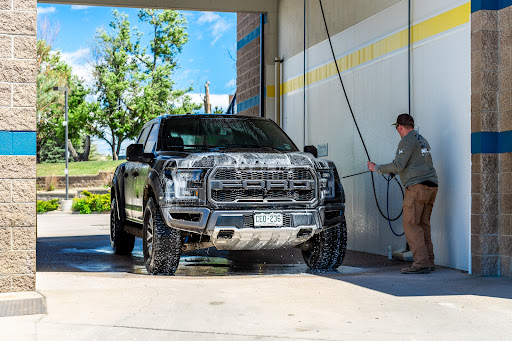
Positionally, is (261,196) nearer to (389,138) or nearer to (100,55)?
(389,138)

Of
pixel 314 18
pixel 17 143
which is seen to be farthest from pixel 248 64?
pixel 17 143

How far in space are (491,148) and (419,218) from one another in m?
1.32

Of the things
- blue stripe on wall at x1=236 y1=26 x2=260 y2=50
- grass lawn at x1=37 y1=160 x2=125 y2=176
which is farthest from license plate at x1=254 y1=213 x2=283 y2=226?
grass lawn at x1=37 y1=160 x2=125 y2=176

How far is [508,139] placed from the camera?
9.11 meters

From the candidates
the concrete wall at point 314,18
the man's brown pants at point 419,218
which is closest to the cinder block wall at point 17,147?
the man's brown pants at point 419,218

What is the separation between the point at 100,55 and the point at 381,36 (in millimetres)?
45254

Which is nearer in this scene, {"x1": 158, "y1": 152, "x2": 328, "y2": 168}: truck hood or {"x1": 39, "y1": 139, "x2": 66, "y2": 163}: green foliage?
{"x1": 158, "y1": 152, "x2": 328, "y2": 168}: truck hood

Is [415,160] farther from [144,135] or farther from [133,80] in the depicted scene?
[133,80]

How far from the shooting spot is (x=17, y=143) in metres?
7.91

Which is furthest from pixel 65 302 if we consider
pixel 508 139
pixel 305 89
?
pixel 305 89

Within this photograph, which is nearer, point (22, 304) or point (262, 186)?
point (22, 304)

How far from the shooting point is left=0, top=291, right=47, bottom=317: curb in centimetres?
676

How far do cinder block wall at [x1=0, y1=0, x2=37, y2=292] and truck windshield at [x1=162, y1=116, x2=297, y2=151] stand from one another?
2493 millimetres

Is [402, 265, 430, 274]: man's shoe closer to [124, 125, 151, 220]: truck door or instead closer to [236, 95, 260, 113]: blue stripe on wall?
[124, 125, 151, 220]: truck door
